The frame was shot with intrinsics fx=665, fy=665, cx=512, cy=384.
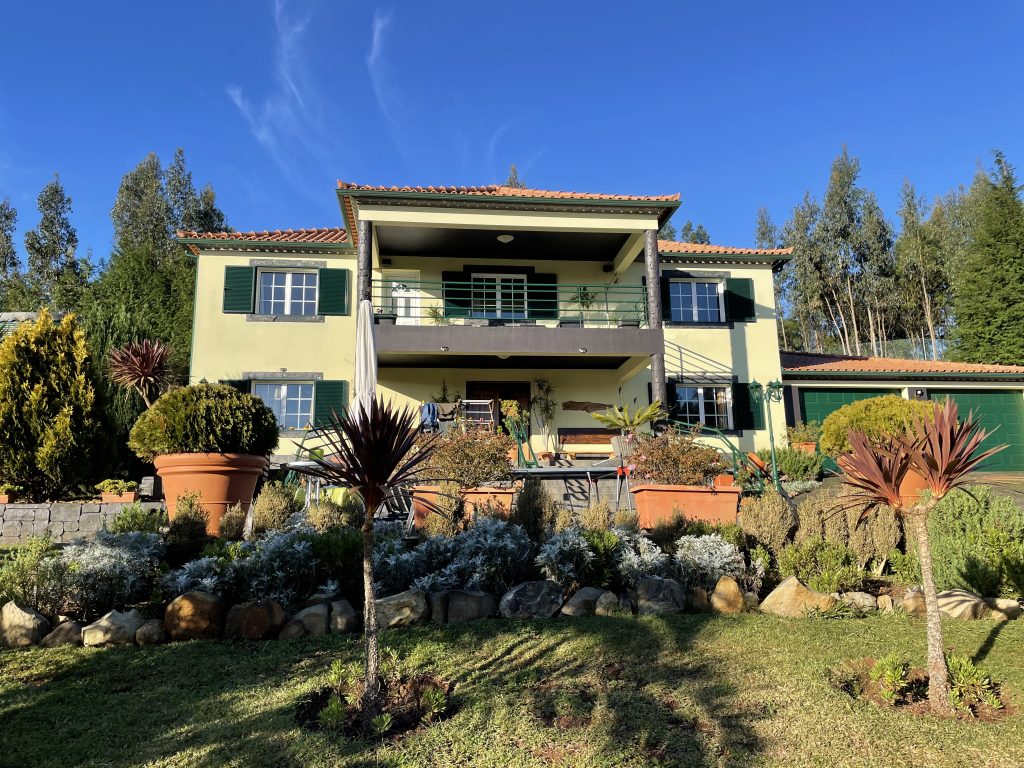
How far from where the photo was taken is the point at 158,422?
7.18 m

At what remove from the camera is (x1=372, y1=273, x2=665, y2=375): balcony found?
43.7 ft

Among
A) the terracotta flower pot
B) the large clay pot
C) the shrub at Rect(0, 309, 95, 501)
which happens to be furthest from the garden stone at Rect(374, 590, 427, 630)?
the shrub at Rect(0, 309, 95, 501)

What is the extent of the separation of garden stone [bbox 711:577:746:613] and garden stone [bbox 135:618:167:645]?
4.09 m

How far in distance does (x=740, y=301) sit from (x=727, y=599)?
11.7m

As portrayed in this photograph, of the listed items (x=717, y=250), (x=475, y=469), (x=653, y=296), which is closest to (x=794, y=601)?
(x=475, y=469)

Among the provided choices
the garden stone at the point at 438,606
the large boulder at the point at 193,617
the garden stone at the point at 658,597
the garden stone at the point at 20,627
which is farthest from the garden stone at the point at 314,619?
the garden stone at the point at 658,597

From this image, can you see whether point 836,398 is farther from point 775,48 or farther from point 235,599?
point 235,599

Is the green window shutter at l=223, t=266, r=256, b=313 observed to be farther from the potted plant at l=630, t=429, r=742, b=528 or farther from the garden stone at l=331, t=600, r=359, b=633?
the garden stone at l=331, t=600, r=359, b=633

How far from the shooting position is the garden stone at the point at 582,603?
17.0 ft

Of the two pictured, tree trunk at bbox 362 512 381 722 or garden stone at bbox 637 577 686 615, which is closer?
tree trunk at bbox 362 512 381 722

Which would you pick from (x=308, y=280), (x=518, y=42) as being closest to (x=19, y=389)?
(x=308, y=280)

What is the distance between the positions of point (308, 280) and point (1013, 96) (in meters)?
18.1

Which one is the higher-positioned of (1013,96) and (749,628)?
(1013,96)

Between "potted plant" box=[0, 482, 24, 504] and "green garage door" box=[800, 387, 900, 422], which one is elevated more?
"green garage door" box=[800, 387, 900, 422]
